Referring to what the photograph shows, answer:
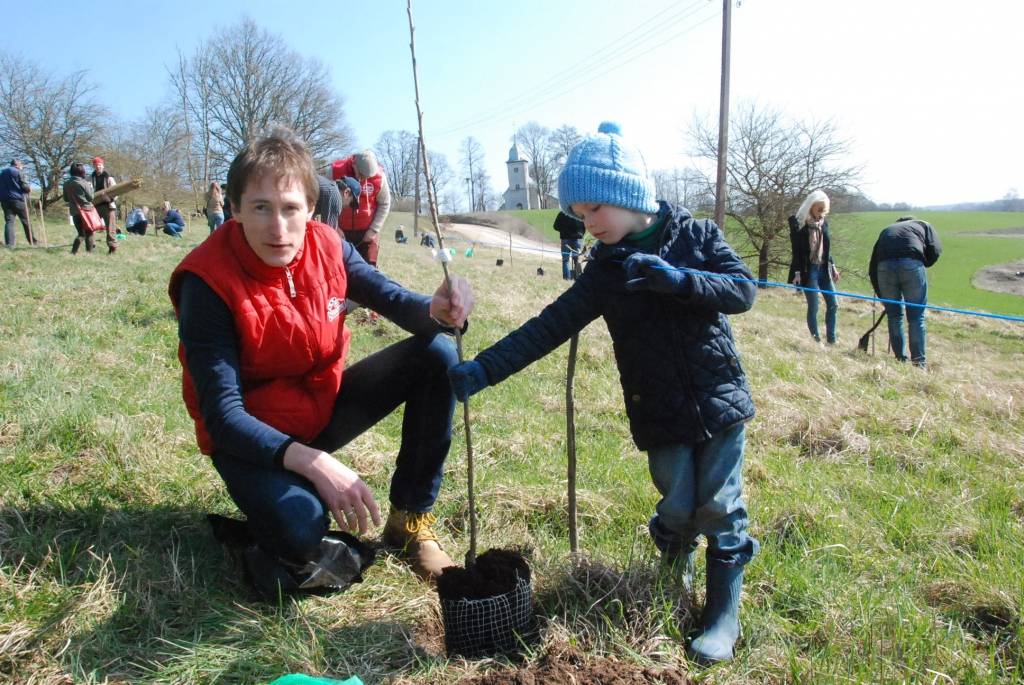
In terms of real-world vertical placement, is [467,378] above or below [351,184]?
below

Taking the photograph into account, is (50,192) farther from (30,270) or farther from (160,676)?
(160,676)

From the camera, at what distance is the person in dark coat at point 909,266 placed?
7859 millimetres

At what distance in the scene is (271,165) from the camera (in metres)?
2.28

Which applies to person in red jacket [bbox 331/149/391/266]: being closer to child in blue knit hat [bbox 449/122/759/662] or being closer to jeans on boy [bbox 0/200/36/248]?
child in blue knit hat [bbox 449/122/759/662]

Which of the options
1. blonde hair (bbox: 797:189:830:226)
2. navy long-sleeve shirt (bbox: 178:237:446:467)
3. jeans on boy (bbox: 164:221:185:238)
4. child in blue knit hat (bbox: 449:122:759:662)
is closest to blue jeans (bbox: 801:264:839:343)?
blonde hair (bbox: 797:189:830:226)

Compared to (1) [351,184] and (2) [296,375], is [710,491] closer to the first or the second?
(2) [296,375]

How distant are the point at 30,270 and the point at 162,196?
27.8 m

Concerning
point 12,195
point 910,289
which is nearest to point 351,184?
point 910,289

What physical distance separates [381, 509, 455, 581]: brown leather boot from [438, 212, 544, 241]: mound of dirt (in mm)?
53079

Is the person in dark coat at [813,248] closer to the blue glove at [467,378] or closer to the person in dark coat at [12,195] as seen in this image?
the blue glove at [467,378]

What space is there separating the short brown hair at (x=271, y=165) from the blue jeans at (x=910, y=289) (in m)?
7.40

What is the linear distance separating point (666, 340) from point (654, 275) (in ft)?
1.00

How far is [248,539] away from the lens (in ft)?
8.21

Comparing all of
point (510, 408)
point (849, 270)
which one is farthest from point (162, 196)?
point (510, 408)
